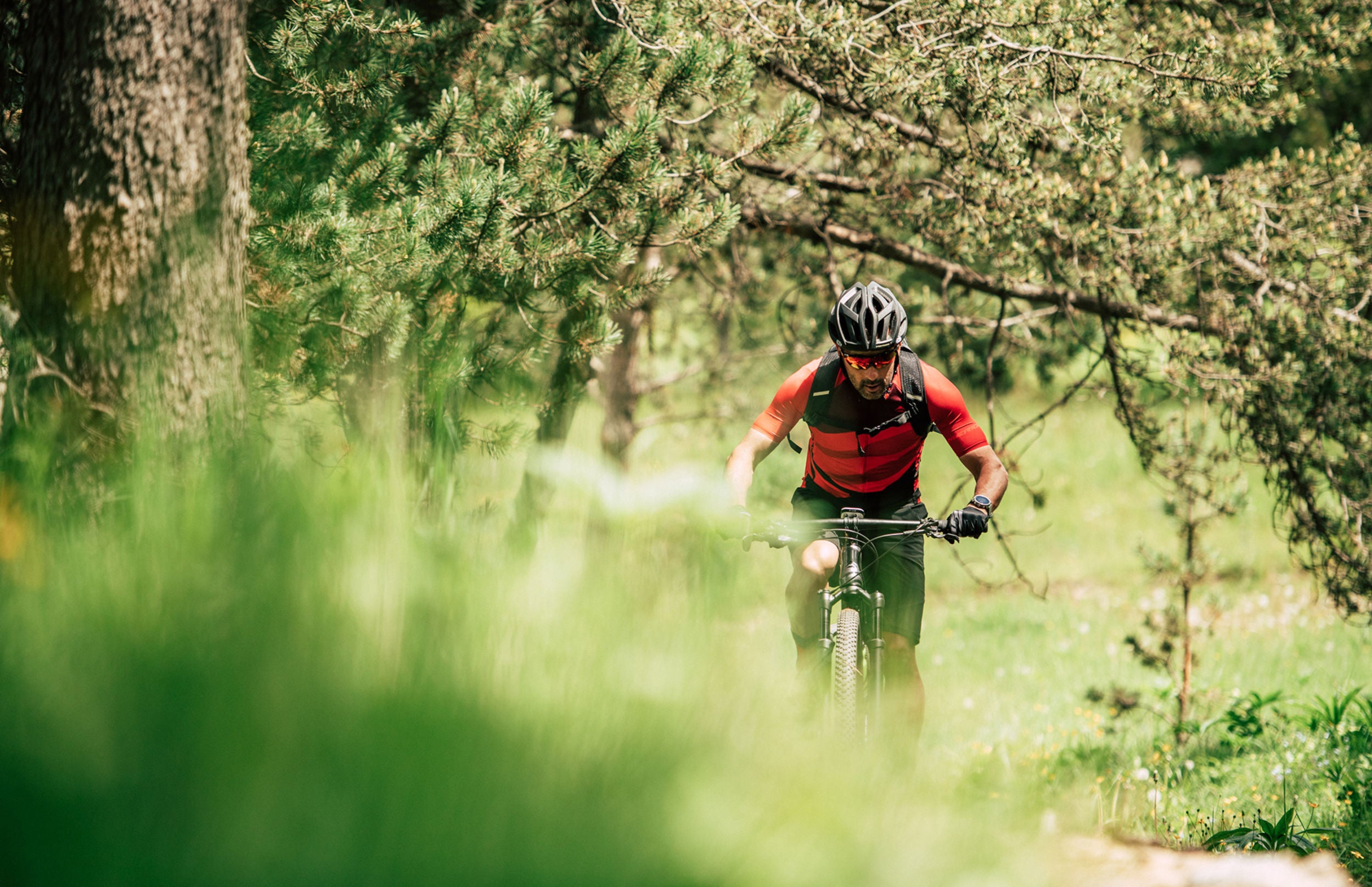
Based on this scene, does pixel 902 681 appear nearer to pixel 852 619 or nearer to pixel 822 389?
pixel 852 619

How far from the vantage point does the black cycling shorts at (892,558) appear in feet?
14.6

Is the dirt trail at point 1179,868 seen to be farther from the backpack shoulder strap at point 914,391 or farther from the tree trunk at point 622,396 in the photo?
the tree trunk at point 622,396

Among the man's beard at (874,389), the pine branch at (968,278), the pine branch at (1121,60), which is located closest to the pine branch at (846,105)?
the pine branch at (1121,60)

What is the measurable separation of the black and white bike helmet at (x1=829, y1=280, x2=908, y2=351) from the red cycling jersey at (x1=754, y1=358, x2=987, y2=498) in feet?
0.95

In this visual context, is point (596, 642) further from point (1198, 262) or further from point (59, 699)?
point (1198, 262)

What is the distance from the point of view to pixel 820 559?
14.1ft

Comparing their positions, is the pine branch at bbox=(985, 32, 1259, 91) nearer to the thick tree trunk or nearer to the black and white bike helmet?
the black and white bike helmet

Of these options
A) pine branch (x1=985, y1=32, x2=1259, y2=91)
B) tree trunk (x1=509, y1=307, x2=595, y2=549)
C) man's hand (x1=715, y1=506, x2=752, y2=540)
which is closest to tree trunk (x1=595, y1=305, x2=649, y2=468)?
tree trunk (x1=509, y1=307, x2=595, y2=549)

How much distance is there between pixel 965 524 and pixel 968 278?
310cm

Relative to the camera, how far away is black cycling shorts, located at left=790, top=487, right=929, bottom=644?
14.6 feet

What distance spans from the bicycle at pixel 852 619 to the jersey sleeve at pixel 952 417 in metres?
0.43

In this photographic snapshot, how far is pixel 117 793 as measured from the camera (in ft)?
5.44

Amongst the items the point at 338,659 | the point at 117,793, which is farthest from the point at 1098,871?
the point at 117,793

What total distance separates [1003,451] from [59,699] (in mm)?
6277
